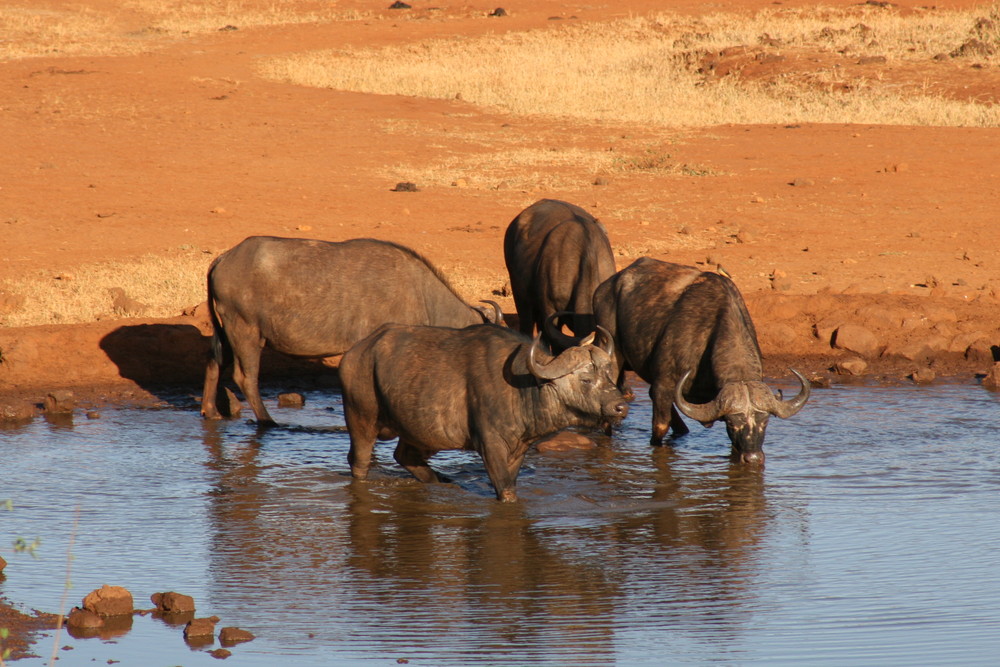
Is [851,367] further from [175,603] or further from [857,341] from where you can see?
[175,603]

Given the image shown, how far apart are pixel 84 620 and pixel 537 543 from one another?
2.74 meters

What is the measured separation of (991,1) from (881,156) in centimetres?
2166

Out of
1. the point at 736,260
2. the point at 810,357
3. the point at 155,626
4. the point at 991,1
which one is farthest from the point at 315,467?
the point at 991,1

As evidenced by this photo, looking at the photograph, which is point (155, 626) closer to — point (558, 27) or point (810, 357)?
point (810, 357)

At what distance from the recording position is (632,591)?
698 centimetres

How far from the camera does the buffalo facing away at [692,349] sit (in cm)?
902

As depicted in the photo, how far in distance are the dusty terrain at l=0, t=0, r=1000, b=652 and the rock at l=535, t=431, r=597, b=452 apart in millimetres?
2972

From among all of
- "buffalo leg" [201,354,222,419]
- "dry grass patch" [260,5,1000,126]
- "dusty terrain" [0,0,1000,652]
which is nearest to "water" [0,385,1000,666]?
"buffalo leg" [201,354,222,419]

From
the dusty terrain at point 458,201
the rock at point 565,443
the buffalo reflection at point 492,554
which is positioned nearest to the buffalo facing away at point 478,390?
the buffalo reflection at point 492,554

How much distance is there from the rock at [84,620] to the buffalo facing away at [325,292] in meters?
4.58

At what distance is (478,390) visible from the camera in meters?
8.30

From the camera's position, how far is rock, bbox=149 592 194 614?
6426 millimetres

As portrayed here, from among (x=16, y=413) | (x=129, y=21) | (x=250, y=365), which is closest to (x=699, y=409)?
(x=250, y=365)

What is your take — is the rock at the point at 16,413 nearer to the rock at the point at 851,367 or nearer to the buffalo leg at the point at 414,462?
the buffalo leg at the point at 414,462
